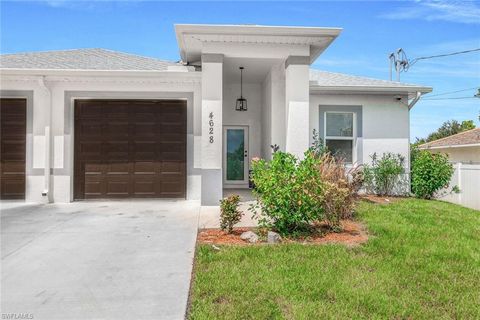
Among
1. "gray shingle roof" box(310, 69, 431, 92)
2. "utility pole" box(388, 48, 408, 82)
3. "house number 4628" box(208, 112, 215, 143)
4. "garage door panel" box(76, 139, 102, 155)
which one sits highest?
"utility pole" box(388, 48, 408, 82)

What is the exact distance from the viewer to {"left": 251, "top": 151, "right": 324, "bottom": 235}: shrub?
5371mm

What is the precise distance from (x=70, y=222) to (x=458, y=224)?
784cm

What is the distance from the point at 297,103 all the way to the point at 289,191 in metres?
3.73

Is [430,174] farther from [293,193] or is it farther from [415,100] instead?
[293,193]

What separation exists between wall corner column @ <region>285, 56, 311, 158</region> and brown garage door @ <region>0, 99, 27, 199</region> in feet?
24.1

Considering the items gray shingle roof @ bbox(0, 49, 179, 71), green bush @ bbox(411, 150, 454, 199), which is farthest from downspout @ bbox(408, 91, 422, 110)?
gray shingle roof @ bbox(0, 49, 179, 71)

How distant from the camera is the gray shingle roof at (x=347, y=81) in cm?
1061

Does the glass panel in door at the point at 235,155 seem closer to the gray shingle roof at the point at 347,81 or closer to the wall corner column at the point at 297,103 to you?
the gray shingle roof at the point at 347,81

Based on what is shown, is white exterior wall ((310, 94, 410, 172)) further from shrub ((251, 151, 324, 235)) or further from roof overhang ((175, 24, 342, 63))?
shrub ((251, 151, 324, 235))

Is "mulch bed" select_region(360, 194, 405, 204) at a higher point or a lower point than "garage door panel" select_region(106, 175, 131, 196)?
lower

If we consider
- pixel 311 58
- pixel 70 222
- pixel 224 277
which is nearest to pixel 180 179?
pixel 70 222

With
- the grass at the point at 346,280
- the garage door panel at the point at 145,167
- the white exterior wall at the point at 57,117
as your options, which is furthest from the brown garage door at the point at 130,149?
the grass at the point at 346,280

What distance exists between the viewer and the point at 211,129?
27.3ft

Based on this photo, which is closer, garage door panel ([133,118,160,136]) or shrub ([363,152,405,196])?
garage door panel ([133,118,160,136])
